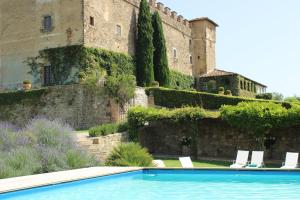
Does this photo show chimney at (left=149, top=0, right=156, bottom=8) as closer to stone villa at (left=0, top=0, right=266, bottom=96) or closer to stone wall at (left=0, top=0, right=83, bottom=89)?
stone villa at (left=0, top=0, right=266, bottom=96)

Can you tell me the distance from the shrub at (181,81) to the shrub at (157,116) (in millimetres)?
14415

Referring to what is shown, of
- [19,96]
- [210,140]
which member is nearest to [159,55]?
[19,96]

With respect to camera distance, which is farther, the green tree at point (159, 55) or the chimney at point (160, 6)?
the chimney at point (160, 6)

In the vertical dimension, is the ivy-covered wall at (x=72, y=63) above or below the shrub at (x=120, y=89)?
above

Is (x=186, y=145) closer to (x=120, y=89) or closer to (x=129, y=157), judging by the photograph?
(x=120, y=89)

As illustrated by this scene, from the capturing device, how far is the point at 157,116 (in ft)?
68.2

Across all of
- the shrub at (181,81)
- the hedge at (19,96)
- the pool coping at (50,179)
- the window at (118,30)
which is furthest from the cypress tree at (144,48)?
the pool coping at (50,179)

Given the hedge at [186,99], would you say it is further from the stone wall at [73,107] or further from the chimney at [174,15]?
the chimney at [174,15]

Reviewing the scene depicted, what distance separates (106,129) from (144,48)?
521 inches

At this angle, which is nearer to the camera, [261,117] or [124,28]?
[261,117]

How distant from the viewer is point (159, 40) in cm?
3425

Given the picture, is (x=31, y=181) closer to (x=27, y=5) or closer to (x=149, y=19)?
(x=27, y=5)

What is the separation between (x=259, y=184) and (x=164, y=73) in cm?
2243

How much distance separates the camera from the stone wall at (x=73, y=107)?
2352cm
